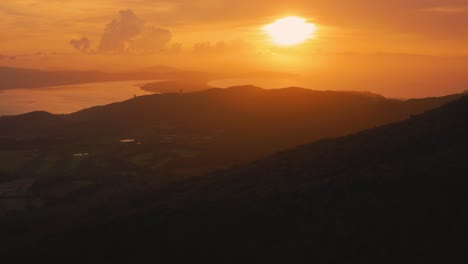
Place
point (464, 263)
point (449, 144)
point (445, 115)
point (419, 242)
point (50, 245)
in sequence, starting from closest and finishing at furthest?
point (464, 263) < point (419, 242) < point (50, 245) < point (449, 144) < point (445, 115)

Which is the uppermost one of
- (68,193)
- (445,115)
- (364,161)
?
(445,115)

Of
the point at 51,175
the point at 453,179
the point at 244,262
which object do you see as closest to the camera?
the point at 244,262

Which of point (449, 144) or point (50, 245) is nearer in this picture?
point (50, 245)

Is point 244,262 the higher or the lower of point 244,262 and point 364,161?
the lower

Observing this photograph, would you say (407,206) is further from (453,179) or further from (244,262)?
(244,262)

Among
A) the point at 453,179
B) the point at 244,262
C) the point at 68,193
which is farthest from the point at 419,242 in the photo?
the point at 68,193

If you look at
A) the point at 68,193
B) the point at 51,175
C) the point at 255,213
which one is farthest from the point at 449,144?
the point at 51,175
